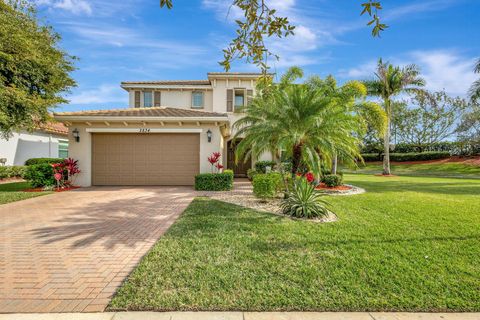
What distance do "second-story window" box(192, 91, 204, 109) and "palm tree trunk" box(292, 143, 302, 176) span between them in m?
12.6

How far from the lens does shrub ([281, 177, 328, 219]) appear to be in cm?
701

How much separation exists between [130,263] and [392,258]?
4.44 metres

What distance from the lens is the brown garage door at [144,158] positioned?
44.9ft

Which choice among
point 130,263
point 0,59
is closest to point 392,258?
point 130,263

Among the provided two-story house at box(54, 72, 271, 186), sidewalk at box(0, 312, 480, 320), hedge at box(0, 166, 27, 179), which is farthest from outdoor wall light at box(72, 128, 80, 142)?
sidewalk at box(0, 312, 480, 320)

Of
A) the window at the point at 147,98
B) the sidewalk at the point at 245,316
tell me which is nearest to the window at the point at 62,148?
the window at the point at 147,98

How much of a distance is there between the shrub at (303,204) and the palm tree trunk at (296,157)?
54.2 inches

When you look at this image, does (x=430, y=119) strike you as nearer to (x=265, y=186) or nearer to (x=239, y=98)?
(x=239, y=98)

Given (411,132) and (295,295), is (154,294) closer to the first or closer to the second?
(295,295)

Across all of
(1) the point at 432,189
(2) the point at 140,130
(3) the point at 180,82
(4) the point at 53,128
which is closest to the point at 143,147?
(2) the point at 140,130

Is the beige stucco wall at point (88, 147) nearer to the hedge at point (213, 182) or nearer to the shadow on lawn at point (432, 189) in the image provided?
the hedge at point (213, 182)

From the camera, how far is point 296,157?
934cm

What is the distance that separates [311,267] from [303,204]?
3.23 metres

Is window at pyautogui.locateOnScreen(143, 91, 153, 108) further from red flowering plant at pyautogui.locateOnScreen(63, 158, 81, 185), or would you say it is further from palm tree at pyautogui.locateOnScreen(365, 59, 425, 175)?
palm tree at pyautogui.locateOnScreen(365, 59, 425, 175)
